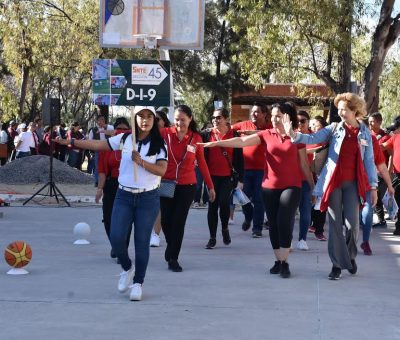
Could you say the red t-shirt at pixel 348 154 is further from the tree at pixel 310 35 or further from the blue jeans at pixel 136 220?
the tree at pixel 310 35

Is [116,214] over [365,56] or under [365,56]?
under

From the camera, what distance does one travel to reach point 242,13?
22375 mm

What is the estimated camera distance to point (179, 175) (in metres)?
9.08

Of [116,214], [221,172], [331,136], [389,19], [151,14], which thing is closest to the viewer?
[116,214]

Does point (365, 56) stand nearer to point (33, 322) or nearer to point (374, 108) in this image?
point (374, 108)

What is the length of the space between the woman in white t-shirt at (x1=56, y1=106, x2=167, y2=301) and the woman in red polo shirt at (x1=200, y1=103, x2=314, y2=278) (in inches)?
52.8

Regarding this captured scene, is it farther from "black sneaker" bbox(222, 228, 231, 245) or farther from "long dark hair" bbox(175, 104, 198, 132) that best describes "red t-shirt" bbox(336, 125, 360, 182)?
"black sneaker" bbox(222, 228, 231, 245)

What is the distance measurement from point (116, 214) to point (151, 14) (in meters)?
9.29

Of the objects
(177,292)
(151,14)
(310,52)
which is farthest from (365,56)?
(177,292)

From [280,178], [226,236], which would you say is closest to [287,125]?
[280,178]

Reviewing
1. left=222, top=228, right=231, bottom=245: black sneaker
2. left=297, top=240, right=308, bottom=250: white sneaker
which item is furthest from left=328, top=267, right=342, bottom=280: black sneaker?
left=222, top=228, right=231, bottom=245: black sneaker

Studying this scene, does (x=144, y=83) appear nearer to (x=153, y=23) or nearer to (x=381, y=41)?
(x=153, y=23)

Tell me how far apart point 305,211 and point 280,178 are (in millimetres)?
2533

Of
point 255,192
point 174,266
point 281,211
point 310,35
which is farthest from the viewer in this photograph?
point 310,35
